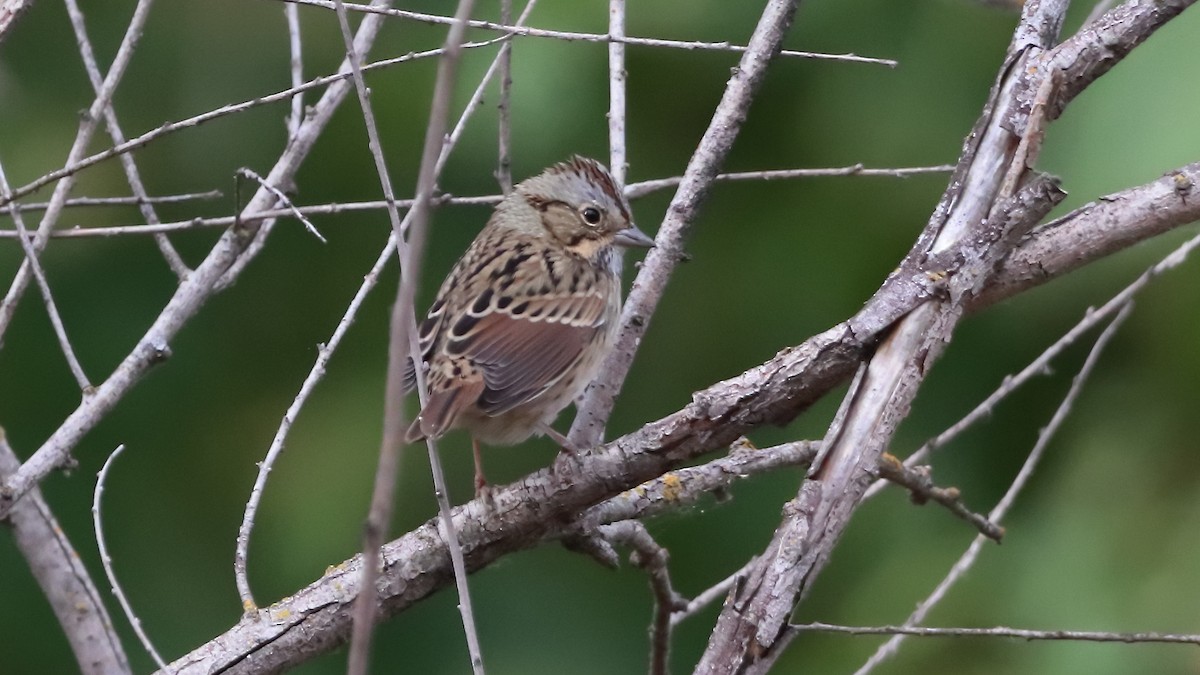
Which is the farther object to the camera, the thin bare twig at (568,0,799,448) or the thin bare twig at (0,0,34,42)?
the thin bare twig at (568,0,799,448)

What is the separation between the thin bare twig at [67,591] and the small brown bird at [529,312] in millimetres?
964

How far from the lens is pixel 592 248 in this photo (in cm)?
376

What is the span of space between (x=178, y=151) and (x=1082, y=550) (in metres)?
3.15

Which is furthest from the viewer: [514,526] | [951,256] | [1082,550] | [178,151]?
[178,151]

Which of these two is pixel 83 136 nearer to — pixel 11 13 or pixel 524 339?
pixel 11 13

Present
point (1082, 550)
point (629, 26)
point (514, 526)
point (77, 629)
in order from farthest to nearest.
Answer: point (629, 26) → point (1082, 550) → point (77, 629) → point (514, 526)

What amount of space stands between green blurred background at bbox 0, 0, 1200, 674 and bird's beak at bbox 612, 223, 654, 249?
0.81m

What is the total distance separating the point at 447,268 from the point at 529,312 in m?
1.43

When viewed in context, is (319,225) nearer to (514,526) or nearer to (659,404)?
(659,404)

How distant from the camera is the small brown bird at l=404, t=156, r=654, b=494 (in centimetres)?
304

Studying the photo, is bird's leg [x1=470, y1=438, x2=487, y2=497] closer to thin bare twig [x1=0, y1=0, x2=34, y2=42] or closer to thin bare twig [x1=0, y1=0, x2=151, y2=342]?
thin bare twig [x1=0, y1=0, x2=151, y2=342]

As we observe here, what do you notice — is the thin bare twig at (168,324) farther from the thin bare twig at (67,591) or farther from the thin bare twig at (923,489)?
the thin bare twig at (923,489)

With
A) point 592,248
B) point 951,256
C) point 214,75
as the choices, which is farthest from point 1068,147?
point 214,75

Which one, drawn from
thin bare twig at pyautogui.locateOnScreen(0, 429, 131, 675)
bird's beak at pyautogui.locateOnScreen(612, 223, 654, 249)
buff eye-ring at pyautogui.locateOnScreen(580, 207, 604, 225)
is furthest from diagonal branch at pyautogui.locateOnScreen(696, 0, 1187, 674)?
thin bare twig at pyautogui.locateOnScreen(0, 429, 131, 675)
